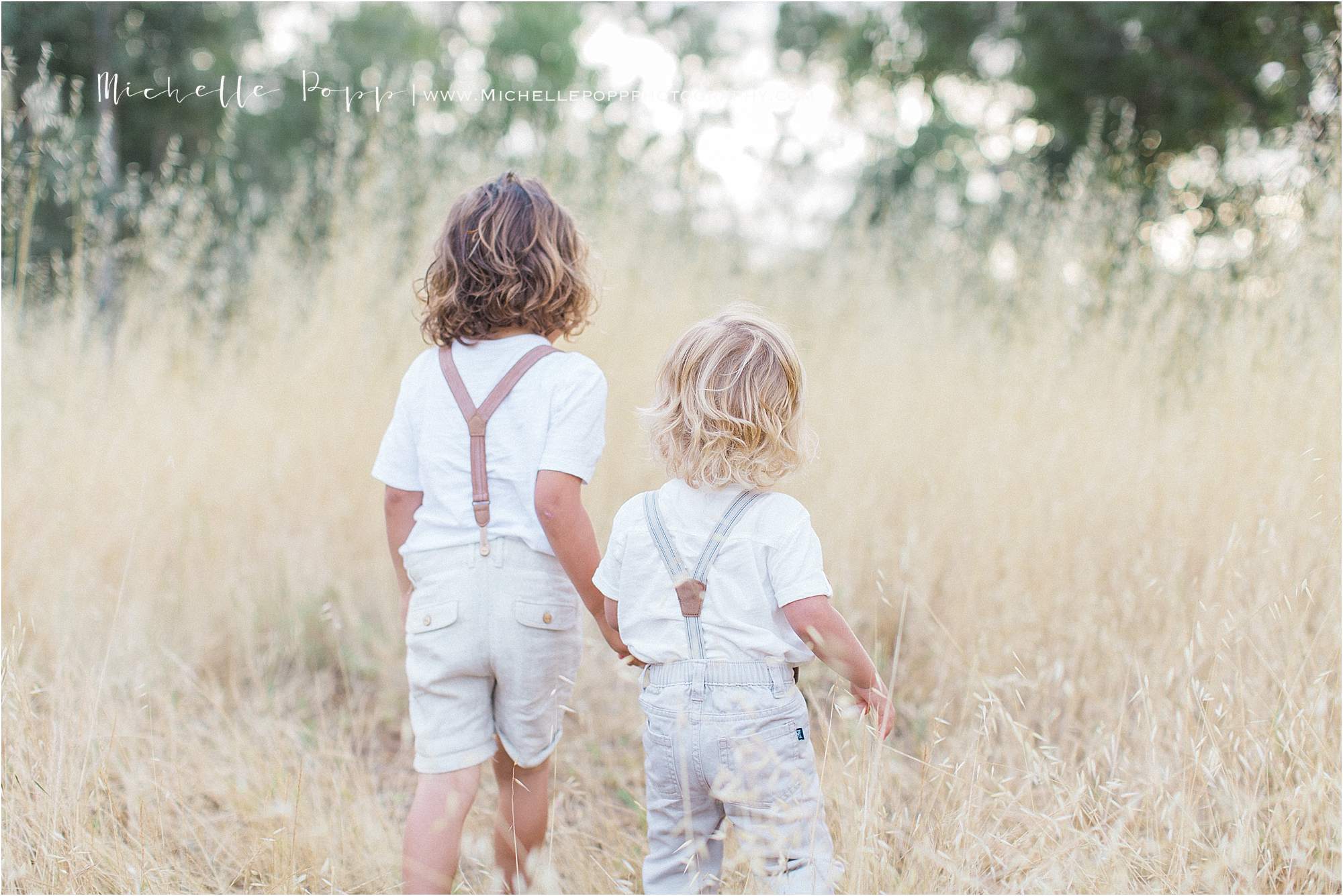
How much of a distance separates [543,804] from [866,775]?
61 centimetres

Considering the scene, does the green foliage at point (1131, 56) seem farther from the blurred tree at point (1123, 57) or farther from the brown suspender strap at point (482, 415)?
the brown suspender strap at point (482, 415)

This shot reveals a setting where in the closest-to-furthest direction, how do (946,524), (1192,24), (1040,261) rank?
(946,524), (1040,261), (1192,24)

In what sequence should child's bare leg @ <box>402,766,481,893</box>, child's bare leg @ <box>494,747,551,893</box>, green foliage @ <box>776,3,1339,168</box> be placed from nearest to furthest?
child's bare leg @ <box>402,766,481,893</box> → child's bare leg @ <box>494,747,551,893</box> → green foliage @ <box>776,3,1339,168</box>

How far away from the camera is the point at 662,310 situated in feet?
11.3

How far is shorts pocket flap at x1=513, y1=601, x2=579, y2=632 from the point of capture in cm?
146

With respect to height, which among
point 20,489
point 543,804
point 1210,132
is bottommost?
point 543,804

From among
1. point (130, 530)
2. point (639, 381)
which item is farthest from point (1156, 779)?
point (130, 530)

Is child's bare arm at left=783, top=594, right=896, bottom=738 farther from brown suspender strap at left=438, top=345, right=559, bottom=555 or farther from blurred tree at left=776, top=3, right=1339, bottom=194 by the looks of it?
blurred tree at left=776, top=3, right=1339, bottom=194

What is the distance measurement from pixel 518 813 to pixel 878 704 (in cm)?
75

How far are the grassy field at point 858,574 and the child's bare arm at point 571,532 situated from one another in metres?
0.42

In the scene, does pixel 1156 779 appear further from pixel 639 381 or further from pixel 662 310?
pixel 662 310

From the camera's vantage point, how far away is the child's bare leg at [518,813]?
1.64 m

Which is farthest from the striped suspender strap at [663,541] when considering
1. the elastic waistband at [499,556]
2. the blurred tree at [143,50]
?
the blurred tree at [143,50]

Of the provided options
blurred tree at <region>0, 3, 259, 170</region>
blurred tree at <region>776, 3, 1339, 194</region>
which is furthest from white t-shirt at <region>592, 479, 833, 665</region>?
blurred tree at <region>0, 3, 259, 170</region>
